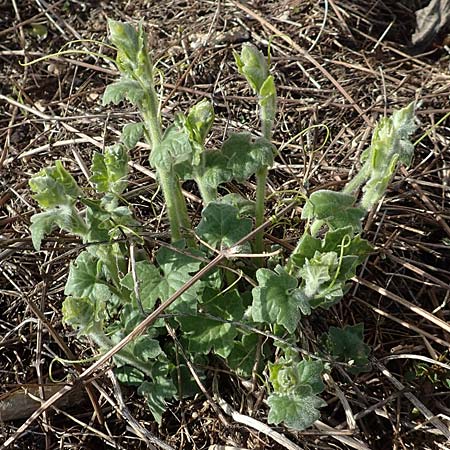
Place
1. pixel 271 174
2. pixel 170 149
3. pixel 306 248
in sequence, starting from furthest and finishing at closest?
pixel 271 174 < pixel 306 248 < pixel 170 149

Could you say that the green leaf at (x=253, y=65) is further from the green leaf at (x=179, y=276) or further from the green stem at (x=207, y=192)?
the green leaf at (x=179, y=276)

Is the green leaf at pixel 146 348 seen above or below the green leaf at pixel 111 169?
below

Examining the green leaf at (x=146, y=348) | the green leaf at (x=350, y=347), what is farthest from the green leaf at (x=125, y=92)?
the green leaf at (x=350, y=347)

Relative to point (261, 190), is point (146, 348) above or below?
below

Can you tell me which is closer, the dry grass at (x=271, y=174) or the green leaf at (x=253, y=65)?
the green leaf at (x=253, y=65)

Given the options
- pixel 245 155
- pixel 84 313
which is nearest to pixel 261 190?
pixel 245 155

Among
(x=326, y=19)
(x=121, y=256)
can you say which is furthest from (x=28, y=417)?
(x=326, y=19)

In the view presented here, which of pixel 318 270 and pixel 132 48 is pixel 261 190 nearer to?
pixel 318 270
